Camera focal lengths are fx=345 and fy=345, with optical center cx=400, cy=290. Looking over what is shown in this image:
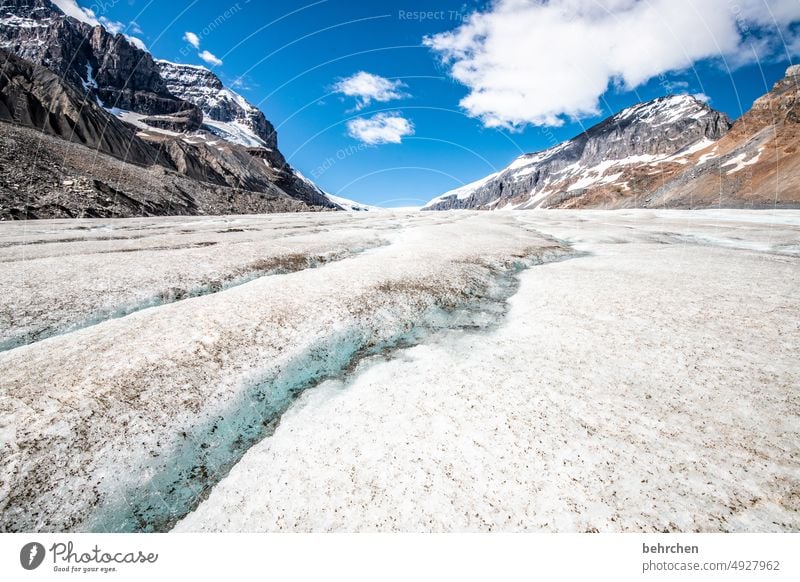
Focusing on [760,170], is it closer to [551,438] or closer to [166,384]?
[551,438]

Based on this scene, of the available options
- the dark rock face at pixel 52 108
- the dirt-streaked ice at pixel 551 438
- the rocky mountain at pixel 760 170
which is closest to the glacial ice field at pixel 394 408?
the dirt-streaked ice at pixel 551 438

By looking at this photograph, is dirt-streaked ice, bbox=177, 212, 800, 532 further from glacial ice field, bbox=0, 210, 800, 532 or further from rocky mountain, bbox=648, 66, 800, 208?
rocky mountain, bbox=648, 66, 800, 208

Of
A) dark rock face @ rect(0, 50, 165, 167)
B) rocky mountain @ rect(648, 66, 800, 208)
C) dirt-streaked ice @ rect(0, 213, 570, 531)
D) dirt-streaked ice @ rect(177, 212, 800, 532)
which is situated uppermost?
dark rock face @ rect(0, 50, 165, 167)

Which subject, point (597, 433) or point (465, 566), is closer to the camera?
point (465, 566)

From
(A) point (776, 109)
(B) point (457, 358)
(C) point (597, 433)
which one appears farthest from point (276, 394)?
(A) point (776, 109)

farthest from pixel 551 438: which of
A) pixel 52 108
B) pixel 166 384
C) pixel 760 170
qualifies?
pixel 760 170

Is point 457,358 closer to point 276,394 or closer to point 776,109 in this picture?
point 276,394

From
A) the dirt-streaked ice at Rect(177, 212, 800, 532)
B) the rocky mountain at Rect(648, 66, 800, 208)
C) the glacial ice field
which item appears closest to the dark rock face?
the glacial ice field

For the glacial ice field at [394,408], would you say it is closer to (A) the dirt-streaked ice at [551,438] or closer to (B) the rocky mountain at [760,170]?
(A) the dirt-streaked ice at [551,438]
